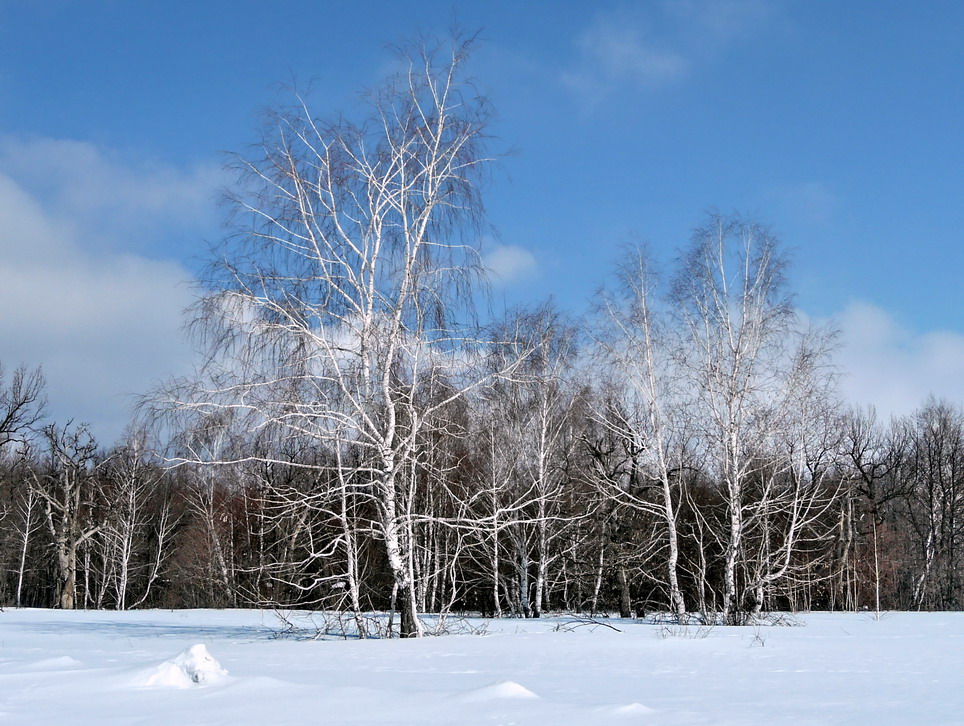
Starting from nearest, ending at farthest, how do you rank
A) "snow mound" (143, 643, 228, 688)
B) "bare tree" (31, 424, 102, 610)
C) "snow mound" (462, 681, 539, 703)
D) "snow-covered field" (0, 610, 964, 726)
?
"snow-covered field" (0, 610, 964, 726) < "snow mound" (462, 681, 539, 703) < "snow mound" (143, 643, 228, 688) < "bare tree" (31, 424, 102, 610)

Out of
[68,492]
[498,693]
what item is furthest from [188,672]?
[68,492]

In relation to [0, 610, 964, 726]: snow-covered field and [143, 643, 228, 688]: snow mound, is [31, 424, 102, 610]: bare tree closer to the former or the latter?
→ [0, 610, 964, 726]: snow-covered field

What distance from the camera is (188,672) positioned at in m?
8.75

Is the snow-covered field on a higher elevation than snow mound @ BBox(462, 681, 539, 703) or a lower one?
lower

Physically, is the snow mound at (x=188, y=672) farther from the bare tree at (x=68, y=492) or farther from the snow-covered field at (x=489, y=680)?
the bare tree at (x=68, y=492)

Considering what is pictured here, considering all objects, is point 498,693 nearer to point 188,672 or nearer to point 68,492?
point 188,672

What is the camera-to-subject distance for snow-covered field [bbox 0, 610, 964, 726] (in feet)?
22.9

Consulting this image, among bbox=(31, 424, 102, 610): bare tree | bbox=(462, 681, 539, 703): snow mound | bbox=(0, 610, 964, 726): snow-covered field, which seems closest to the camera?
bbox=(0, 610, 964, 726): snow-covered field

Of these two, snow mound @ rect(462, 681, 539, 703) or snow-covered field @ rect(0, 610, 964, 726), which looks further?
snow mound @ rect(462, 681, 539, 703)

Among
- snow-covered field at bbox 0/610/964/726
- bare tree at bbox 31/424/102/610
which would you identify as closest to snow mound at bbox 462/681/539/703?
snow-covered field at bbox 0/610/964/726

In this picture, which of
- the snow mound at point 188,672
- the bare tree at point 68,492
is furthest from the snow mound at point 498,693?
the bare tree at point 68,492

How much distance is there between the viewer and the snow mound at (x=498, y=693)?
7.70 metres

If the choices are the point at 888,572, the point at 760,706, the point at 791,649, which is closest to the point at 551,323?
the point at 791,649

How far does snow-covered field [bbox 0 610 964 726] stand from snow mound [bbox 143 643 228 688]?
0.02m
